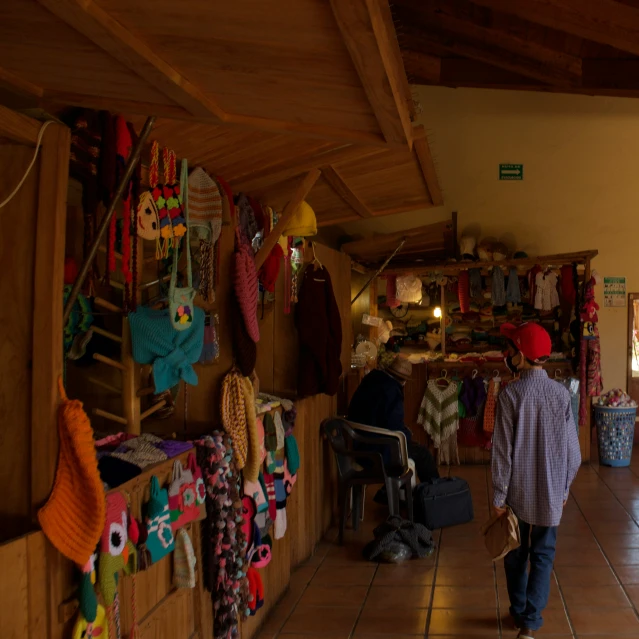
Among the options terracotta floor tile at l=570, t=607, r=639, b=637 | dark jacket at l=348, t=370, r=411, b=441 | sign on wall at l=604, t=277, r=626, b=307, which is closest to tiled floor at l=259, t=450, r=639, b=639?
terracotta floor tile at l=570, t=607, r=639, b=637

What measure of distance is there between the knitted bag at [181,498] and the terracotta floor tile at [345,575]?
5.51ft

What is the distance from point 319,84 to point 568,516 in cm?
439

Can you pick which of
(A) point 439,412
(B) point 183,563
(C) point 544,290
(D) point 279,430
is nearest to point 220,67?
(B) point 183,563

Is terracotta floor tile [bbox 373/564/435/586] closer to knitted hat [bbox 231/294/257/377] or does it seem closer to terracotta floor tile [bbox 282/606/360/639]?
terracotta floor tile [bbox 282/606/360/639]

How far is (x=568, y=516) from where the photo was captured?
17.9ft

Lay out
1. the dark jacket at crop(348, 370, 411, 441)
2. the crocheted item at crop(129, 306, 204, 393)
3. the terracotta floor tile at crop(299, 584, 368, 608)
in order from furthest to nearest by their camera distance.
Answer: the dark jacket at crop(348, 370, 411, 441) < the terracotta floor tile at crop(299, 584, 368, 608) < the crocheted item at crop(129, 306, 204, 393)

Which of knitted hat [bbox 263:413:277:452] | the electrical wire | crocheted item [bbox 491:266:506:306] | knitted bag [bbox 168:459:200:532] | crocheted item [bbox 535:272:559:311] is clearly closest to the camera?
the electrical wire

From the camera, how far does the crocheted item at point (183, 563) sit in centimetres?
272

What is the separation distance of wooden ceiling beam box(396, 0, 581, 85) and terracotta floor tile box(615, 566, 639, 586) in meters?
5.08

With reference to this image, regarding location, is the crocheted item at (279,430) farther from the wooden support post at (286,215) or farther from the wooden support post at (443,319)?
the wooden support post at (443,319)

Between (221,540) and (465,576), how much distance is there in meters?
1.89

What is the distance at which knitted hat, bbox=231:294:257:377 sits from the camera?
3.43m

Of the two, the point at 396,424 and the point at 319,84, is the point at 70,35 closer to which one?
the point at 319,84

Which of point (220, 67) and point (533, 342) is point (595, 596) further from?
point (220, 67)
